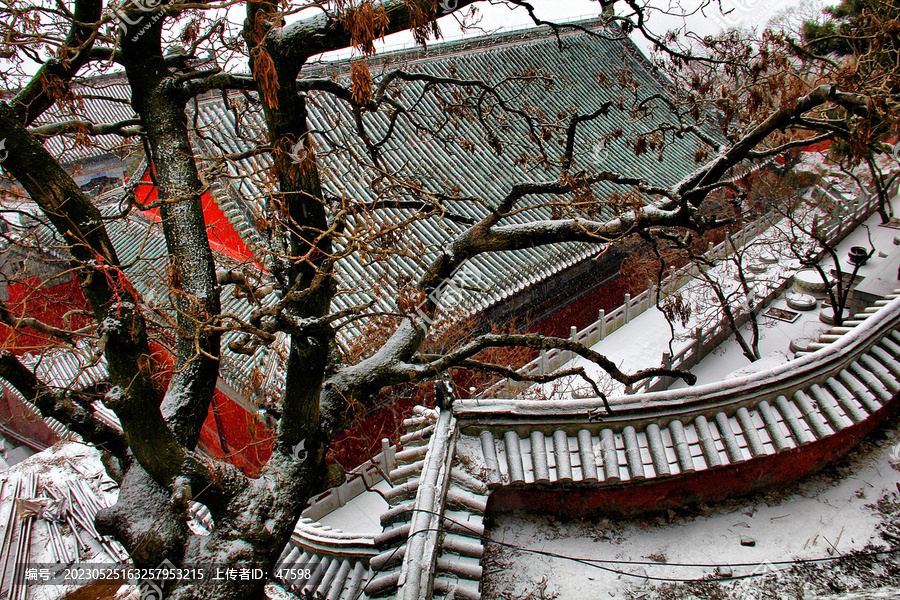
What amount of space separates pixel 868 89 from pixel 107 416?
42.3ft

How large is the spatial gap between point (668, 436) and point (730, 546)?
773 mm

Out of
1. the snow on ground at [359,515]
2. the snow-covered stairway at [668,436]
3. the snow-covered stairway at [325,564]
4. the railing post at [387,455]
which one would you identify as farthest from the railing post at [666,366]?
the snow-covered stairway at [325,564]

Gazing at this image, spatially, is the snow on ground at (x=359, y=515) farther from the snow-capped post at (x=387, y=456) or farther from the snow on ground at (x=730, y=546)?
the snow on ground at (x=730, y=546)

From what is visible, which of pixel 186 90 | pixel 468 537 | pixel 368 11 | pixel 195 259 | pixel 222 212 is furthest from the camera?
pixel 222 212

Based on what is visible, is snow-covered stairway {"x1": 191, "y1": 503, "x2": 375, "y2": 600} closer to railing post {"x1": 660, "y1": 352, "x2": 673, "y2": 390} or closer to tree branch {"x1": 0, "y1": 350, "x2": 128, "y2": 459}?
tree branch {"x1": 0, "y1": 350, "x2": 128, "y2": 459}

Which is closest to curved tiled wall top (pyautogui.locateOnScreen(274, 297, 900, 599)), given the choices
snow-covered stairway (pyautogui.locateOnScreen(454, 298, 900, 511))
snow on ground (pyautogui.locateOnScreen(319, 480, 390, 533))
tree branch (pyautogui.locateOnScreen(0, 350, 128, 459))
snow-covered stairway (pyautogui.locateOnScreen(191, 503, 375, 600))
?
snow-covered stairway (pyautogui.locateOnScreen(454, 298, 900, 511))

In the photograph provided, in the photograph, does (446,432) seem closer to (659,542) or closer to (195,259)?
(659,542)

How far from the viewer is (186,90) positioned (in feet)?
13.8

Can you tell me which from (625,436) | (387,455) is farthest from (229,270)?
(387,455)

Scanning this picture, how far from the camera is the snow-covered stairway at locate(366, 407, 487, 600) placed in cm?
302

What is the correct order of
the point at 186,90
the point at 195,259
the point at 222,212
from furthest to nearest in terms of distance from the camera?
1. the point at 222,212
2. the point at 186,90
3. the point at 195,259

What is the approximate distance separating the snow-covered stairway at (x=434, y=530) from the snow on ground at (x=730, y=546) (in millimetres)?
391

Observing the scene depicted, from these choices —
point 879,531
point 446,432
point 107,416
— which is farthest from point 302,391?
point 107,416

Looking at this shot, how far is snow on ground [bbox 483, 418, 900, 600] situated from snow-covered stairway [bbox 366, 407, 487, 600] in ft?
1.28
